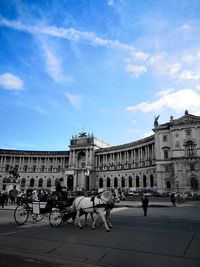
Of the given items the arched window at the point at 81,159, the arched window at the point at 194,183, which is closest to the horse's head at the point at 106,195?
the arched window at the point at 194,183

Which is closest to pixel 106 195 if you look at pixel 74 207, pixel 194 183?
pixel 74 207

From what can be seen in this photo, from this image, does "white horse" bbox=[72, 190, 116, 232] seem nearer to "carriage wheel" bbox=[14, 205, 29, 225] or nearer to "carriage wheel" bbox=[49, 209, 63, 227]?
"carriage wheel" bbox=[49, 209, 63, 227]

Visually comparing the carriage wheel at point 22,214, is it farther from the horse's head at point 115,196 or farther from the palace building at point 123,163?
the palace building at point 123,163

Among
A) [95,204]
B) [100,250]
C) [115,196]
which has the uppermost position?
[115,196]

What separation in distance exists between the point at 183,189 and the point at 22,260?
64087 mm

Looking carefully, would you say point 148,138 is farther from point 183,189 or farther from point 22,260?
point 22,260

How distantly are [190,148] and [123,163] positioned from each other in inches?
1333

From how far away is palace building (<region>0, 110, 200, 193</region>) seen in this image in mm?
66500

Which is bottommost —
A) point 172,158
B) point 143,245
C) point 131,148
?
point 143,245

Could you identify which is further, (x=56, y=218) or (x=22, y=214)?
(x=22, y=214)

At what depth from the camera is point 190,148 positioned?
68.1 meters

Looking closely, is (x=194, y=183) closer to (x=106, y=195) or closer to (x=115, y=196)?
(x=115, y=196)

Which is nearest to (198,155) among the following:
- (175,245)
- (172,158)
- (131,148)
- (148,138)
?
(172,158)

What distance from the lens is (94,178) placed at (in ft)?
343
